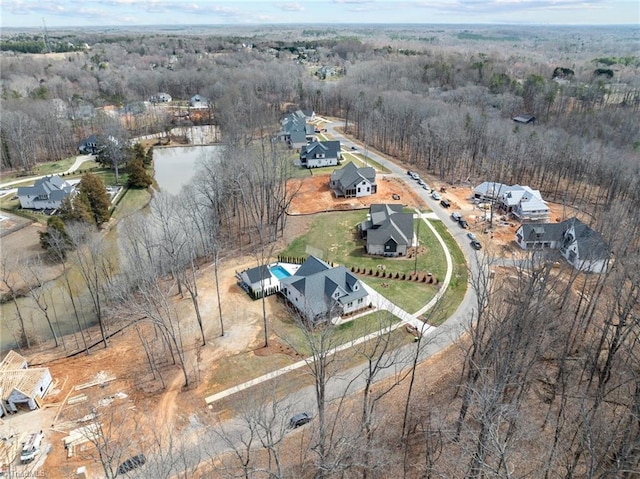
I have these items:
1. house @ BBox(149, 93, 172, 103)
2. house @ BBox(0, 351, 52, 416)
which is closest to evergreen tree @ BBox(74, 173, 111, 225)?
house @ BBox(0, 351, 52, 416)

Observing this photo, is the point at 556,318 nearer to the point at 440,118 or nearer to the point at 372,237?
the point at 372,237

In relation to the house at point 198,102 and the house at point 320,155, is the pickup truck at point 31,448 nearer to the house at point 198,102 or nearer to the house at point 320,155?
the house at point 320,155

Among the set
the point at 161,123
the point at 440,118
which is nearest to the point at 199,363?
the point at 440,118

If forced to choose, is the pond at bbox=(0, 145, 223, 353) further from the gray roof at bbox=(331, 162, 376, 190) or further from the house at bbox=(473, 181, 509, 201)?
the house at bbox=(473, 181, 509, 201)

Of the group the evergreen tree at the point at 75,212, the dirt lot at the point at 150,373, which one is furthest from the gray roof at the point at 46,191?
the dirt lot at the point at 150,373

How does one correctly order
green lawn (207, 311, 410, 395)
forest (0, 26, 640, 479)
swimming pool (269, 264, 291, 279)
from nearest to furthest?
forest (0, 26, 640, 479), green lawn (207, 311, 410, 395), swimming pool (269, 264, 291, 279)
